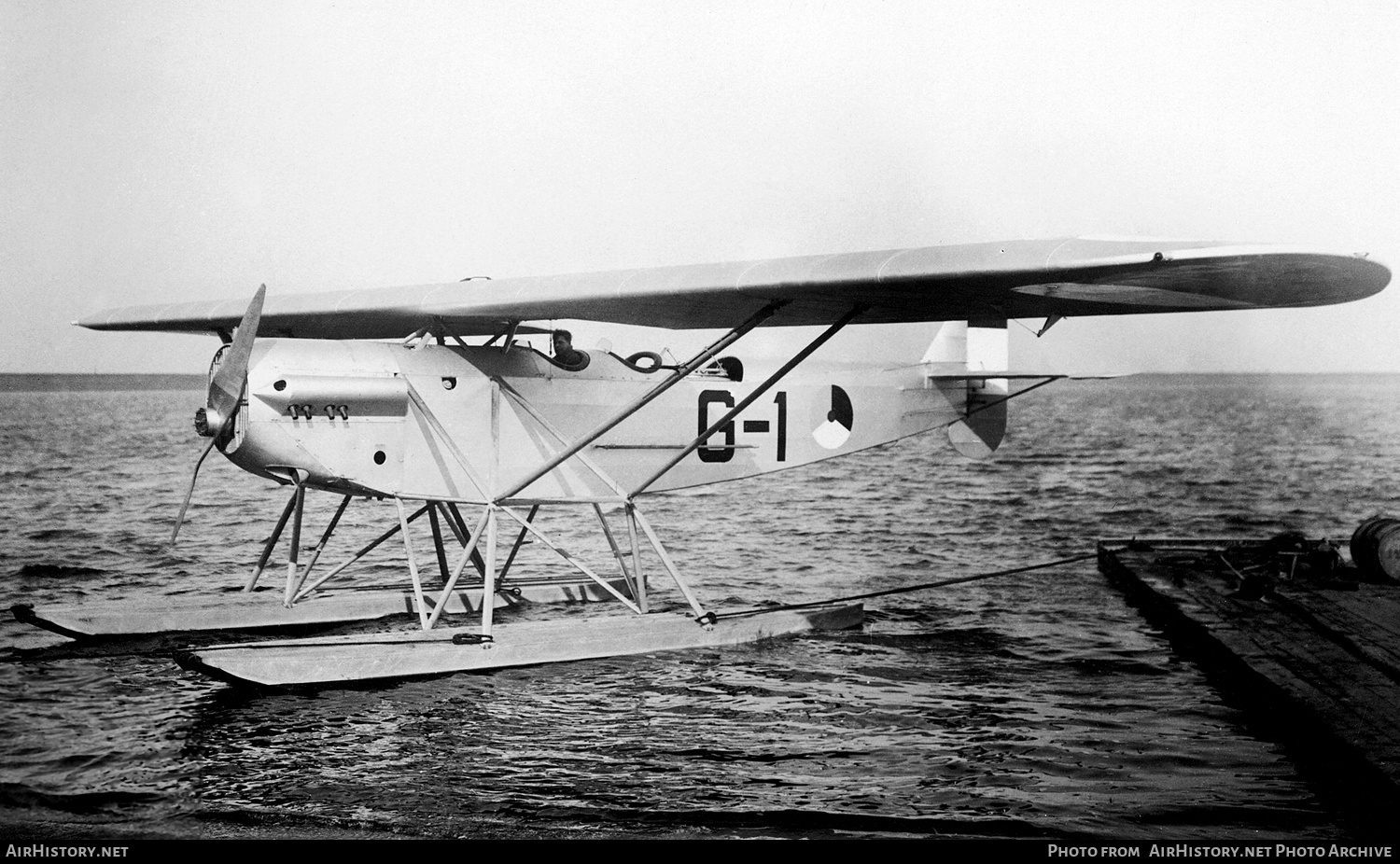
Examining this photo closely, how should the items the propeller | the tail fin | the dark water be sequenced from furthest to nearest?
the tail fin, the propeller, the dark water

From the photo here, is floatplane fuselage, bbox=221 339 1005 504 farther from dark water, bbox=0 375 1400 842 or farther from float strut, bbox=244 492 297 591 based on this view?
dark water, bbox=0 375 1400 842

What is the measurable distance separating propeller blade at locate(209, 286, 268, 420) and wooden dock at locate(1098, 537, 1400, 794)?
286 inches

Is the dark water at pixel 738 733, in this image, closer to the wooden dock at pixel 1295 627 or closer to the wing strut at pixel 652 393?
the wooden dock at pixel 1295 627

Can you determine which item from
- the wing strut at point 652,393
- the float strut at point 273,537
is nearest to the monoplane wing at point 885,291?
the wing strut at point 652,393

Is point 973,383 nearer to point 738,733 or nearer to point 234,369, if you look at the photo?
point 738,733

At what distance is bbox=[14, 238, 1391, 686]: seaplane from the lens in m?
7.61

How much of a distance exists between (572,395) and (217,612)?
11.8ft

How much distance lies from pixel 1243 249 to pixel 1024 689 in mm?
4258

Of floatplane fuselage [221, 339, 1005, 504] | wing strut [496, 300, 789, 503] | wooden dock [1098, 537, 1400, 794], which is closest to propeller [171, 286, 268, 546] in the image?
floatplane fuselage [221, 339, 1005, 504]

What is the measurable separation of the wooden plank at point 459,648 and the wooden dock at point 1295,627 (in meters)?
3.63

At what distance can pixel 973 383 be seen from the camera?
1249 cm

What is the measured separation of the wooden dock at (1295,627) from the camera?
6742mm

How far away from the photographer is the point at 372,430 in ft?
30.4
